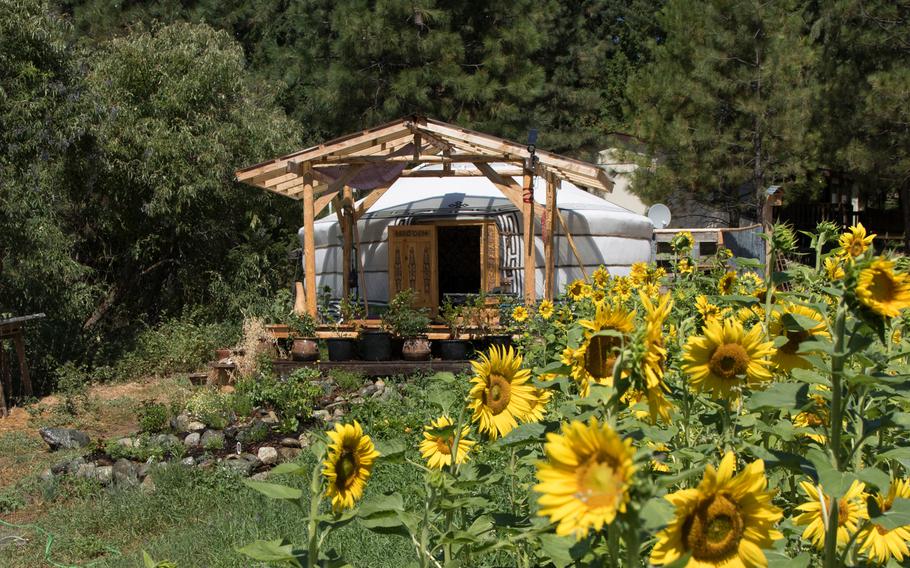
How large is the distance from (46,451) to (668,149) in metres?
11.7

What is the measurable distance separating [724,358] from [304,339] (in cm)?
694

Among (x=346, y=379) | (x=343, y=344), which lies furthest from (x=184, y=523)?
(x=343, y=344)

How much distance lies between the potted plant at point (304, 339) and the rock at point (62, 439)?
2120 millimetres

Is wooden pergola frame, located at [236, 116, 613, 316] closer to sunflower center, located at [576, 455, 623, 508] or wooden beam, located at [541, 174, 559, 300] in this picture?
wooden beam, located at [541, 174, 559, 300]

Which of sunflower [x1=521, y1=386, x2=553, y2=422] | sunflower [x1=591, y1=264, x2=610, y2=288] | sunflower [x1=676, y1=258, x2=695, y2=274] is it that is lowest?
sunflower [x1=521, y1=386, x2=553, y2=422]

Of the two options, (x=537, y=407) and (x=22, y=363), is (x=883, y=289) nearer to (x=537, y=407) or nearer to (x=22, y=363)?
(x=537, y=407)

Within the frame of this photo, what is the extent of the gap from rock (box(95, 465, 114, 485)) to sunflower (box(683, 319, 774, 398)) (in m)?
4.34

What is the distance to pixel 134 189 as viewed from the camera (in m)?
11.4

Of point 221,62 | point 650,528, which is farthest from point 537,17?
point 650,528

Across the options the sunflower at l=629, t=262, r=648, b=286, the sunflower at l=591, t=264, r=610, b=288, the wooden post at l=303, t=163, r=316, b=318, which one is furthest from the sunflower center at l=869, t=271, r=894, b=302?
the wooden post at l=303, t=163, r=316, b=318

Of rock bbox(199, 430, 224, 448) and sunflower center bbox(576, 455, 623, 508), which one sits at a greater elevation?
sunflower center bbox(576, 455, 623, 508)

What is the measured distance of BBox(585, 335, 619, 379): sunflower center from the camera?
142 cm

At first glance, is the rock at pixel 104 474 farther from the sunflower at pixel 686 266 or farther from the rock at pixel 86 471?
the sunflower at pixel 686 266

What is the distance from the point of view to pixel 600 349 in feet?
4.70
